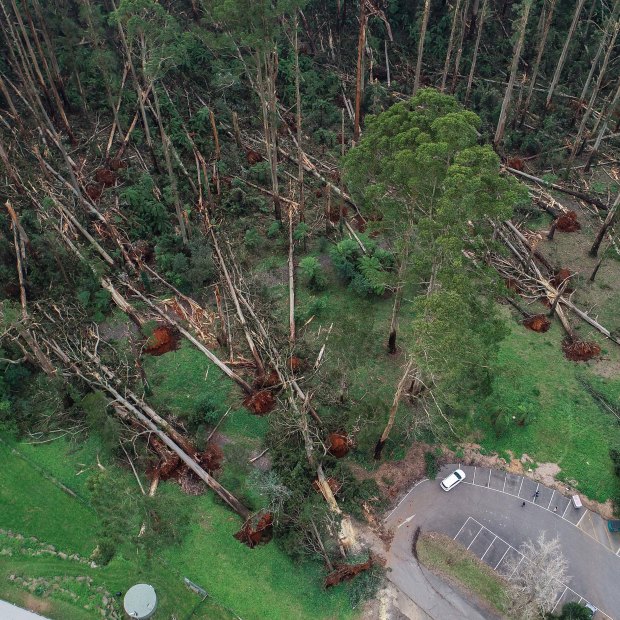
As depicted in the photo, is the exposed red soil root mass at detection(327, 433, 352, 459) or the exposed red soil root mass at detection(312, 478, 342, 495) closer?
the exposed red soil root mass at detection(312, 478, 342, 495)

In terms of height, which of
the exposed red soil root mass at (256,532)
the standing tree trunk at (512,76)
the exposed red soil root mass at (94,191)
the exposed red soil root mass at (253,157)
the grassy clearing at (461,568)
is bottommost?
the grassy clearing at (461,568)

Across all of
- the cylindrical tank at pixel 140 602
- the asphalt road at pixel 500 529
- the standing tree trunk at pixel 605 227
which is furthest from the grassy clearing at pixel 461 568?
the standing tree trunk at pixel 605 227

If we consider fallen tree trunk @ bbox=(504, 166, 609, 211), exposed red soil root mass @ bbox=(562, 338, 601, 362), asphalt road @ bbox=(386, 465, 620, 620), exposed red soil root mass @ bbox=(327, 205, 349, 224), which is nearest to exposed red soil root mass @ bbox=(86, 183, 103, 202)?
exposed red soil root mass @ bbox=(327, 205, 349, 224)

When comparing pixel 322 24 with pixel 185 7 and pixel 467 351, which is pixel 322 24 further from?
pixel 467 351

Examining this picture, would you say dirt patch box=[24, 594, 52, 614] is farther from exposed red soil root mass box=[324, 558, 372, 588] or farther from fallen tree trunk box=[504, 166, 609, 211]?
fallen tree trunk box=[504, 166, 609, 211]

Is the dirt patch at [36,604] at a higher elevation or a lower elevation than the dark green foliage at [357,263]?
lower

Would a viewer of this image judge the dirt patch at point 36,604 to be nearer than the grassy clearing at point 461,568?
Yes

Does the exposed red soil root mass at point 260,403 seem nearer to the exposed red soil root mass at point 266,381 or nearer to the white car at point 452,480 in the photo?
the exposed red soil root mass at point 266,381
